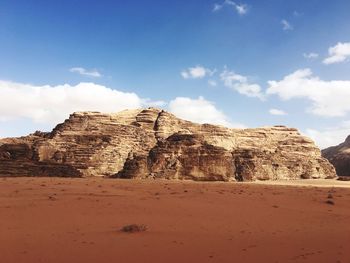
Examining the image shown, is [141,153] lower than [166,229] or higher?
higher

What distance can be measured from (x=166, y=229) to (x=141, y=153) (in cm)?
3230

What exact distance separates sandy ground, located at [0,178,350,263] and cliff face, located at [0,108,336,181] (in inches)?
807

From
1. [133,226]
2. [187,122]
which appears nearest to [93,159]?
[187,122]

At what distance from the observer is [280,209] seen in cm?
1308

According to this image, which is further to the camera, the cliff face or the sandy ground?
the cliff face

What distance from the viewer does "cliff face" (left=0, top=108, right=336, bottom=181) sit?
34000 mm

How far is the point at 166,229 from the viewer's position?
8.93m

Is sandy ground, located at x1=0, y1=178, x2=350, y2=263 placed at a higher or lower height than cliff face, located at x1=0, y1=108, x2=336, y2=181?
lower

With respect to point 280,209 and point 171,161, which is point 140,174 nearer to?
point 171,161

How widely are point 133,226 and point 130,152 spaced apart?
32.9 meters

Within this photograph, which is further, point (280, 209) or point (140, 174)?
point (140, 174)

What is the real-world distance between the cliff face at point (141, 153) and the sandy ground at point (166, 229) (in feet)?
67.2

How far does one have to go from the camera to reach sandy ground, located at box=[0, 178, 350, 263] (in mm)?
6609

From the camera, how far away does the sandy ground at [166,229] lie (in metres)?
6.61
